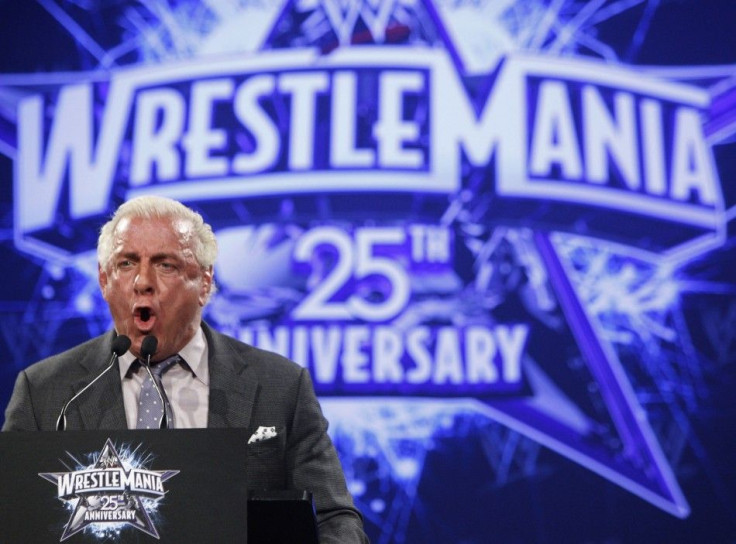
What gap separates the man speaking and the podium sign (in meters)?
Answer: 0.46

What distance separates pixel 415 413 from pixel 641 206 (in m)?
1.21

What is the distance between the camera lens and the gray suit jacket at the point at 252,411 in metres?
1.99

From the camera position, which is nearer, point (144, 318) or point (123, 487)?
point (123, 487)

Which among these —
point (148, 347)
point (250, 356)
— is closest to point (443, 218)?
point (250, 356)

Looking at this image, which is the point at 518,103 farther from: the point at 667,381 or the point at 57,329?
the point at 57,329

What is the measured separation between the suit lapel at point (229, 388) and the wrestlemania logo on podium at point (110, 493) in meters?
0.55

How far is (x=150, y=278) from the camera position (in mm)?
1978

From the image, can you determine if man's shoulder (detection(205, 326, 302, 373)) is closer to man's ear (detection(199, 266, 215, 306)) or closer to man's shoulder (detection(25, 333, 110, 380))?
man's ear (detection(199, 266, 215, 306))

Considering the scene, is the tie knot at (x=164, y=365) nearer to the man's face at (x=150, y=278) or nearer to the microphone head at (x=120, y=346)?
the man's face at (x=150, y=278)

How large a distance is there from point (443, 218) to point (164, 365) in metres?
1.96

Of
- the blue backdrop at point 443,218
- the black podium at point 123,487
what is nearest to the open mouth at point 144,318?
the black podium at point 123,487

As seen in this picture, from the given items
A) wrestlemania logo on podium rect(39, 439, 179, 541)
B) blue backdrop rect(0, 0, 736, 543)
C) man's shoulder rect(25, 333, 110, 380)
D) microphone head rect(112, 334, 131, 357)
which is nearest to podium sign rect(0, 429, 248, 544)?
wrestlemania logo on podium rect(39, 439, 179, 541)

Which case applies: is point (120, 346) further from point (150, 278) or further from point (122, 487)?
point (122, 487)

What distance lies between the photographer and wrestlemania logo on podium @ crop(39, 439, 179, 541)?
4.77 ft
